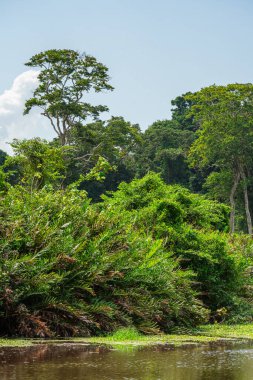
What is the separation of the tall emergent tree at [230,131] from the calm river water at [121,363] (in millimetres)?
49878

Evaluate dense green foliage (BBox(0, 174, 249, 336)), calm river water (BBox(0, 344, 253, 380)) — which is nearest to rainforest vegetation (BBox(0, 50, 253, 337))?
dense green foliage (BBox(0, 174, 249, 336))

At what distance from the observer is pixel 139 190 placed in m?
16.2

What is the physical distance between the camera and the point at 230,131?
191 feet

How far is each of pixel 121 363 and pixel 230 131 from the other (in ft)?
173

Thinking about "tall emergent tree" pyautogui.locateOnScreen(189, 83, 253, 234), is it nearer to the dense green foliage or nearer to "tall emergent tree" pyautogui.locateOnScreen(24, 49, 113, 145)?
"tall emergent tree" pyautogui.locateOnScreen(24, 49, 113, 145)

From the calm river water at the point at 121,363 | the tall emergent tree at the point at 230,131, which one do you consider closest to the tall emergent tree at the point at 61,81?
the tall emergent tree at the point at 230,131

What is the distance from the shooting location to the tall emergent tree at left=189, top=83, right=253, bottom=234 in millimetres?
57781

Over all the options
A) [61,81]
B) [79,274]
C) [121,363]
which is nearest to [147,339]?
[79,274]

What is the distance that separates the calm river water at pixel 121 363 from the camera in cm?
629

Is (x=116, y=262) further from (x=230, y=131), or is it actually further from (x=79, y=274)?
(x=230, y=131)

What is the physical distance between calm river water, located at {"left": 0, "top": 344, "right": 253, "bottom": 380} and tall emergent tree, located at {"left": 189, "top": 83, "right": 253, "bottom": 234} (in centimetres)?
4988

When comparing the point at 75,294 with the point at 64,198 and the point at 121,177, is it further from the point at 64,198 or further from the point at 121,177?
the point at 121,177

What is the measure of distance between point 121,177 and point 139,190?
5540cm

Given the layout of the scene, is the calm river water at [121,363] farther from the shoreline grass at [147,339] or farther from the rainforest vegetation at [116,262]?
the rainforest vegetation at [116,262]
